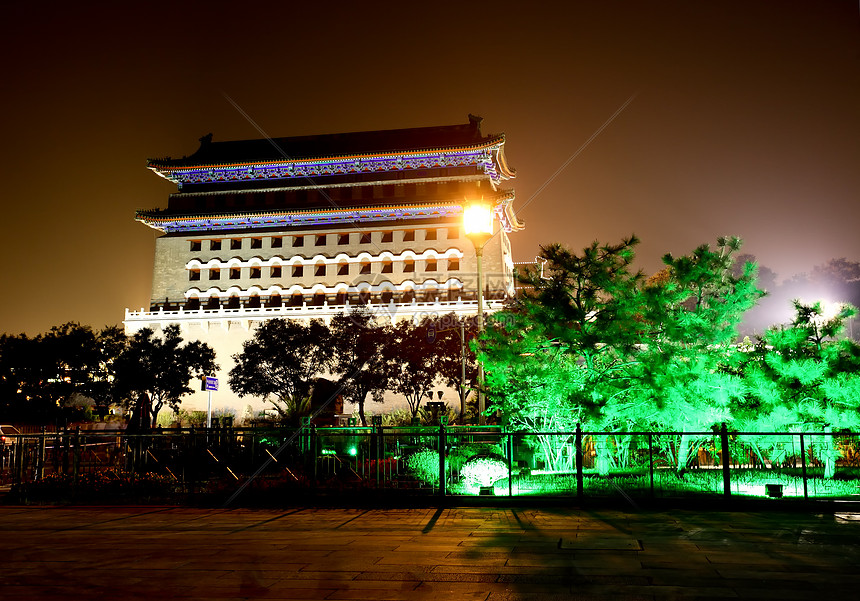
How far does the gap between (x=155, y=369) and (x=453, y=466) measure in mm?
33238

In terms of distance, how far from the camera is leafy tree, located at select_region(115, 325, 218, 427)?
4322cm

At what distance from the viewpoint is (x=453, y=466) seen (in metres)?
16.2

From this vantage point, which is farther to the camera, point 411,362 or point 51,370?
point 411,362

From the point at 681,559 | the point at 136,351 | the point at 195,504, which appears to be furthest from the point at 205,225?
the point at 681,559

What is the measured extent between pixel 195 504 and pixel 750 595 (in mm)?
10185

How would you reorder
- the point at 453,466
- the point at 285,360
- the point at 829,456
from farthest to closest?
the point at 285,360 < the point at 453,466 < the point at 829,456

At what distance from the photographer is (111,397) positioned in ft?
144

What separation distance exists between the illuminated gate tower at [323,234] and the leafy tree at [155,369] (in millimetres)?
9089

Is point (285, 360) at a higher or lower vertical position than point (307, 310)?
lower

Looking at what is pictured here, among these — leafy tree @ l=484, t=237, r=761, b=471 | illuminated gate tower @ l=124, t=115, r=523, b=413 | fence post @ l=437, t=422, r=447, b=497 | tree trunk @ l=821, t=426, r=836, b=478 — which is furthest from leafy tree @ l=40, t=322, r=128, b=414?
tree trunk @ l=821, t=426, r=836, b=478

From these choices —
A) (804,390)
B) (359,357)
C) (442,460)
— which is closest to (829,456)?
(804,390)

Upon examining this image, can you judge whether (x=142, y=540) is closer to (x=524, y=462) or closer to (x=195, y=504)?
(x=195, y=504)

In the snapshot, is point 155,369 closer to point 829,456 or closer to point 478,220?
point 478,220

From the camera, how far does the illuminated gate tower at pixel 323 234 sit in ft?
187
